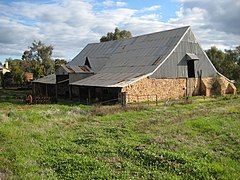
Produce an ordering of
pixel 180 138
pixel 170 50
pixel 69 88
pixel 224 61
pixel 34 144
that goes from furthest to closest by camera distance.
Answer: pixel 224 61 < pixel 69 88 < pixel 170 50 < pixel 180 138 < pixel 34 144

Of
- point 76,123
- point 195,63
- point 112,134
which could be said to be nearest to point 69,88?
point 195,63

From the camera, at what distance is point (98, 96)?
1314 inches

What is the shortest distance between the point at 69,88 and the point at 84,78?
222 cm

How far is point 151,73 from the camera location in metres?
30.0

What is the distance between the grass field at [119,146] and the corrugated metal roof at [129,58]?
973cm

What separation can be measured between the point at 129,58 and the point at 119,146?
80.8 feet

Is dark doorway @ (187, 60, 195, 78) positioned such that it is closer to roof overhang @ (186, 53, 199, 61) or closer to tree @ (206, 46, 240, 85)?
roof overhang @ (186, 53, 199, 61)

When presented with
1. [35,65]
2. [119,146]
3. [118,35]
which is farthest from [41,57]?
[119,146]

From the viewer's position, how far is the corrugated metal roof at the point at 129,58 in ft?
104

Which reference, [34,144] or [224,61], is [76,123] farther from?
[224,61]

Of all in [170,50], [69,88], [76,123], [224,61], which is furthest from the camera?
[224,61]

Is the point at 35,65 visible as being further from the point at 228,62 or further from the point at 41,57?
the point at 228,62

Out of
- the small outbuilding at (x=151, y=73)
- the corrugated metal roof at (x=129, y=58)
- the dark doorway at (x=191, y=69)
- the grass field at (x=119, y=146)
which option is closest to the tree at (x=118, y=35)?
the corrugated metal roof at (x=129, y=58)

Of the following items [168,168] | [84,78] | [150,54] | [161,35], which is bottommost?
[168,168]
